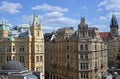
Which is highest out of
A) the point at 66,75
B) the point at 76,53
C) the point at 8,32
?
the point at 8,32

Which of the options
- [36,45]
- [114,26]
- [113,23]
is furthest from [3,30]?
[113,23]

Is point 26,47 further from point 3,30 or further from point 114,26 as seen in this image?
point 114,26

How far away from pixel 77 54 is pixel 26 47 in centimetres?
1200

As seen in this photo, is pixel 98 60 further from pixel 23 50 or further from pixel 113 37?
pixel 113 37

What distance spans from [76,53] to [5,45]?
1623 cm

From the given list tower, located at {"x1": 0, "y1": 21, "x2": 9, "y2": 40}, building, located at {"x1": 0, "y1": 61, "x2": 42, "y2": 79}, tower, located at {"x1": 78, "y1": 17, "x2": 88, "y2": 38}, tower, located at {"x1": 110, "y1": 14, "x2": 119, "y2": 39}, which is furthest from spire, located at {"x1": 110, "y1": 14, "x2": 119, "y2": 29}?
building, located at {"x1": 0, "y1": 61, "x2": 42, "y2": 79}

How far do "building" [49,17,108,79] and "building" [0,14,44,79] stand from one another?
29.9ft

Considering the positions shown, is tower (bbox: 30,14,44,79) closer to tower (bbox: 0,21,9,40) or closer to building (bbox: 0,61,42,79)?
tower (bbox: 0,21,9,40)

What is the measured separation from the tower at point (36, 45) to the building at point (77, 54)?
28.6 feet

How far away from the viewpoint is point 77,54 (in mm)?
60469

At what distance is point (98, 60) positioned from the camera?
6800 centimetres

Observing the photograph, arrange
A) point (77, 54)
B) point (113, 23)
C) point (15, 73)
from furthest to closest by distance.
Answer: point (113, 23)
point (77, 54)
point (15, 73)

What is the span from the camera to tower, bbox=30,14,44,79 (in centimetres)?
5625

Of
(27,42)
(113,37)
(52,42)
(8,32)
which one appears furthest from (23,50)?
(113,37)
